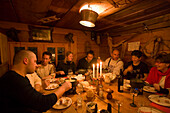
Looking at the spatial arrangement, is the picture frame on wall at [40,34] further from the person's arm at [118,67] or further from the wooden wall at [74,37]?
the person's arm at [118,67]

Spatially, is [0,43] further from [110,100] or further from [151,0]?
[151,0]

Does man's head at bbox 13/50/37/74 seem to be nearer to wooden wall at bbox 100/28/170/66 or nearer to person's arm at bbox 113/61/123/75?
person's arm at bbox 113/61/123/75

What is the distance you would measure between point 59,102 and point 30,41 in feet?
10.5

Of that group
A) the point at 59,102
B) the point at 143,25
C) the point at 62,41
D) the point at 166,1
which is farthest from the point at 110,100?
the point at 62,41

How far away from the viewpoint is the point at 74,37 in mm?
4297

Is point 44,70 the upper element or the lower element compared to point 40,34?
lower

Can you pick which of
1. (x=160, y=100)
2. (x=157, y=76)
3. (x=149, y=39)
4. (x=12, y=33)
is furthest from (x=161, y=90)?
(x=12, y=33)

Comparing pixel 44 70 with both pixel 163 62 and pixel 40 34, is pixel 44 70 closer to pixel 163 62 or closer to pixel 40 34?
pixel 40 34

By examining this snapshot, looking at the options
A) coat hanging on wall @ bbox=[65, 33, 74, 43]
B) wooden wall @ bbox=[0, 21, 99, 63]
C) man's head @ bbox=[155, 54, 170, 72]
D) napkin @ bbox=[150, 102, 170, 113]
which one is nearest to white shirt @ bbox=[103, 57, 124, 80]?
man's head @ bbox=[155, 54, 170, 72]

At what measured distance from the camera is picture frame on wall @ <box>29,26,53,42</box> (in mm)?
3377

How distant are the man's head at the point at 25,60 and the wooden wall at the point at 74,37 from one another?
2916 millimetres

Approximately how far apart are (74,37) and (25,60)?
11.4 feet

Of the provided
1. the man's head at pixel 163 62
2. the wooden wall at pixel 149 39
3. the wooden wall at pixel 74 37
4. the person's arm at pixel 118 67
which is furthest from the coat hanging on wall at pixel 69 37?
the man's head at pixel 163 62

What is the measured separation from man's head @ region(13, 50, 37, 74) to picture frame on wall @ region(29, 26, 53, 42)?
112 inches
